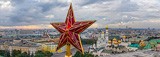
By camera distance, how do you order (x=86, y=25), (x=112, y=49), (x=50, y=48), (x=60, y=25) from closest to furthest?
(x=86, y=25), (x=60, y=25), (x=112, y=49), (x=50, y=48)

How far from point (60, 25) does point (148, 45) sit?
8619 cm

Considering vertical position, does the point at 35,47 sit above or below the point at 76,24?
below

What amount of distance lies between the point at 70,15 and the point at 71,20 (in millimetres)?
382

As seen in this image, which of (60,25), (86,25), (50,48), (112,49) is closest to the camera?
(86,25)

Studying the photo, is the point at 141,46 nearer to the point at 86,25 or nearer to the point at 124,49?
the point at 124,49

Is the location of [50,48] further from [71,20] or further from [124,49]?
[71,20]

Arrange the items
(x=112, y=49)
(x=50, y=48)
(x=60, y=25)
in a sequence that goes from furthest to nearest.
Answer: (x=50, y=48), (x=112, y=49), (x=60, y=25)

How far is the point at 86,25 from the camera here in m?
23.8

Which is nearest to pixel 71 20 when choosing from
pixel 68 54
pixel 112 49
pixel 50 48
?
pixel 68 54

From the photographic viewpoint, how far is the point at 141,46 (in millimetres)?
108375

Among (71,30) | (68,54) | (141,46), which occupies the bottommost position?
(141,46)

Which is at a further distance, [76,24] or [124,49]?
[124,49]

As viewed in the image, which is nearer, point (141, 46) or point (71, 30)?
point (71, 30)

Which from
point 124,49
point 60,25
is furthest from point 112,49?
point 60,25
